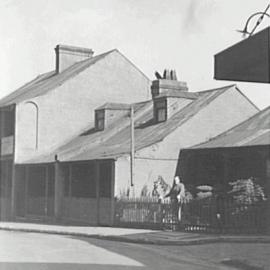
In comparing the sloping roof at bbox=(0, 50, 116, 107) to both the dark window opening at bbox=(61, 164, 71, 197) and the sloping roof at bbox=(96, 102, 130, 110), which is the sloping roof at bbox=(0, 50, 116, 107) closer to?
the sloping roof at bbox=(96, 102, 130, 110)

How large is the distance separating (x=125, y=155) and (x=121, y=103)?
31.7 feet

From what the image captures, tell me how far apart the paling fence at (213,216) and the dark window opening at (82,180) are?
21.9ft

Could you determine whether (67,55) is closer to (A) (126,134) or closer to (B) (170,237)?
(A) (126,134)

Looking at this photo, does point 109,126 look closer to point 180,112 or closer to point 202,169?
point 180,112

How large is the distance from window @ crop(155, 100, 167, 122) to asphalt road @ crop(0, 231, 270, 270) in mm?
11248

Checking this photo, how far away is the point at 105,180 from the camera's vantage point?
25156 millimetres

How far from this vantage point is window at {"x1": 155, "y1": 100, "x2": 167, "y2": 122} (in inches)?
1052

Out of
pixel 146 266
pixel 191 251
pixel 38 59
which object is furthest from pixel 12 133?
pixel 146 266

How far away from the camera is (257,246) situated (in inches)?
564

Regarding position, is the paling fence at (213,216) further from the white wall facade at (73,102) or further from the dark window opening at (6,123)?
the dark window opening at (6,123)

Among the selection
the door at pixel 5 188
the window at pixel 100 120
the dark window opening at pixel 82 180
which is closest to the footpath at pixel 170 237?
the dark window opening at pixel 82 180

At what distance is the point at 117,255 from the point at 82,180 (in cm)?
1399

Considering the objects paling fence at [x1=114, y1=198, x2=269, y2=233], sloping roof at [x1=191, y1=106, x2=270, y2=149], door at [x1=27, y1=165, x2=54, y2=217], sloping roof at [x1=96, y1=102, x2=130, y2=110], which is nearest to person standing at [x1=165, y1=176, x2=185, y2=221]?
paling fence at [x1=114, y1=198, x2=269, y2=233]

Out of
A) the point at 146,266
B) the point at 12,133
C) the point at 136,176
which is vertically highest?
the point at 12,133
